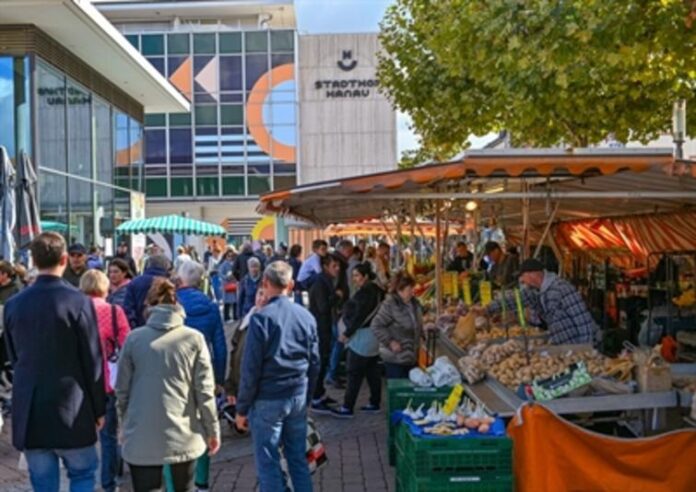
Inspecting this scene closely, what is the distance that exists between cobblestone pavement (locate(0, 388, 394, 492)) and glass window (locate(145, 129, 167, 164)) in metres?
33.9

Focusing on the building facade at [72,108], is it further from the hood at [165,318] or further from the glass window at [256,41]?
the glass window at [256,41]

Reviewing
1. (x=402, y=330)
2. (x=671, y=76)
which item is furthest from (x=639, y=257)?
(x=402, y=330)

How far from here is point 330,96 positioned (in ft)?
139

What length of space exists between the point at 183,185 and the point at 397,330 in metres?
34.9

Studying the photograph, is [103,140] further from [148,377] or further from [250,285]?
[148,377]

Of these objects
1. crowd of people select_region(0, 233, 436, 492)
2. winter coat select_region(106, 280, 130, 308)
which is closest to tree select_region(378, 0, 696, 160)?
crowd of people select_region(0, 233, 436, 492)

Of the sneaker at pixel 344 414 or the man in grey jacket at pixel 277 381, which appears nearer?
the man in grey jacket at pixel 277 381

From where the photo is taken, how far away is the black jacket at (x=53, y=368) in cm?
463

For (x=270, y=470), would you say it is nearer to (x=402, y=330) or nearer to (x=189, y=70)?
(x=402, y=330)

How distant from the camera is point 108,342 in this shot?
5.98 metres

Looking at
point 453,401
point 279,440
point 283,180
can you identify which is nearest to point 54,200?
point 279,440

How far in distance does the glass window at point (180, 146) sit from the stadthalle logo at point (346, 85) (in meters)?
6.68

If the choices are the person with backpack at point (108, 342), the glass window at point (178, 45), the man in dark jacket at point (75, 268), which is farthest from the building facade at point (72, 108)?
the glass window at point (178, 45)

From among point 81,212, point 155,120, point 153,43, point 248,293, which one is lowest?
point 248,293
